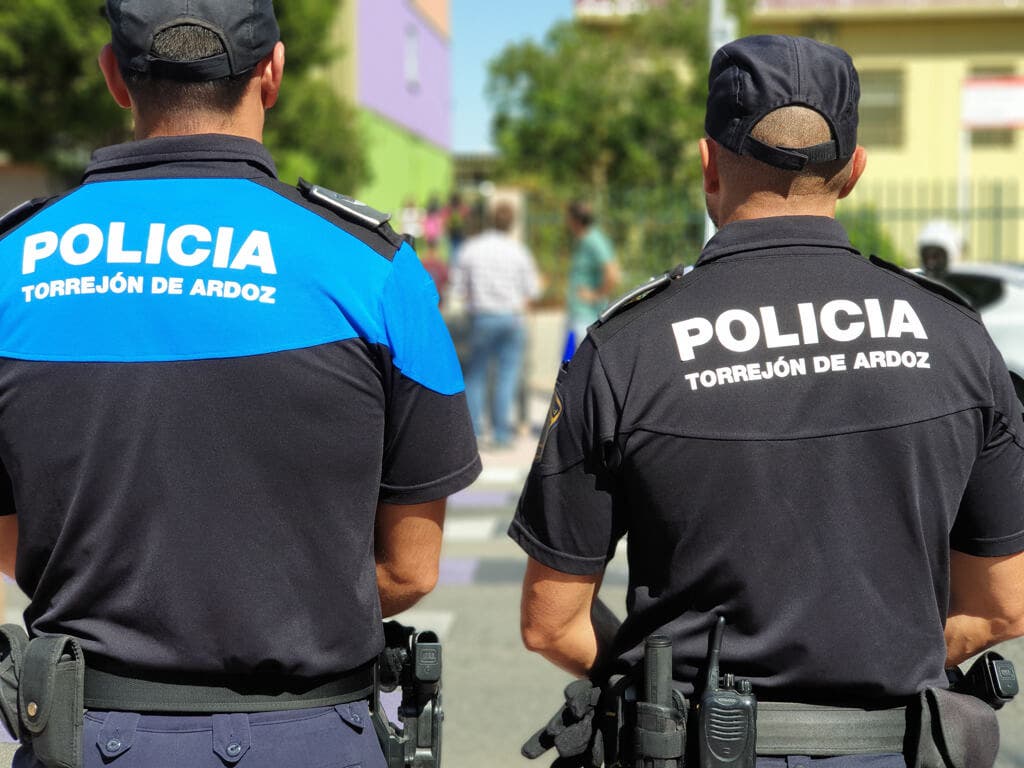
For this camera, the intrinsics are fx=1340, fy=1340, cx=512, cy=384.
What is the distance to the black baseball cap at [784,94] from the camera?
218 centimetres

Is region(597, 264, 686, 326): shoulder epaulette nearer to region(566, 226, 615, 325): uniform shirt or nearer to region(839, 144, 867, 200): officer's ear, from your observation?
region(839, 144, 867, 200): officer's ear

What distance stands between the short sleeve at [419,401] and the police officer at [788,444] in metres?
0.15

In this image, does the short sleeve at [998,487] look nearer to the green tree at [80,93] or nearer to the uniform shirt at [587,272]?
the uniform shirt at [587,272]

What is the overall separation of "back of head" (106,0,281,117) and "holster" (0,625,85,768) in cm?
84

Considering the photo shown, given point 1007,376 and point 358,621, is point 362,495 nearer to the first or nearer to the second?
point 358,621

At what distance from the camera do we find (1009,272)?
9367 millimetres

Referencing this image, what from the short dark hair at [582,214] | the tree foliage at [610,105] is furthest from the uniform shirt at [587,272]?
the tree foliage at [610,105]

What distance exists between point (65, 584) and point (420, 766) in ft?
2.11

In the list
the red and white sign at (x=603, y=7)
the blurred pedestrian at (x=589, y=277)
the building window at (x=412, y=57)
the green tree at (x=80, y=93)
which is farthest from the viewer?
the building window at (x=412, y=57)

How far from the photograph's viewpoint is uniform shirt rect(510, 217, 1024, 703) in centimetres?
209

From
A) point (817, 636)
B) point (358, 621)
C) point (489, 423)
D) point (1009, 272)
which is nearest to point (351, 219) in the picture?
point (358, 621)

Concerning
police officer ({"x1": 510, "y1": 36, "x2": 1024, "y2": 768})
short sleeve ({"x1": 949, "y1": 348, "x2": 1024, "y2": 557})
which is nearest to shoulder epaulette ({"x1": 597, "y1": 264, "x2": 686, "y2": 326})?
police officer ({"x1": 510, "y1": 36, "x2": 1024, "y2": 768})

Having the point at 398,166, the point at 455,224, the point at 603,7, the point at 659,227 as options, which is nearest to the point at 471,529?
the point at 659,227

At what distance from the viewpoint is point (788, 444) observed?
208cm
